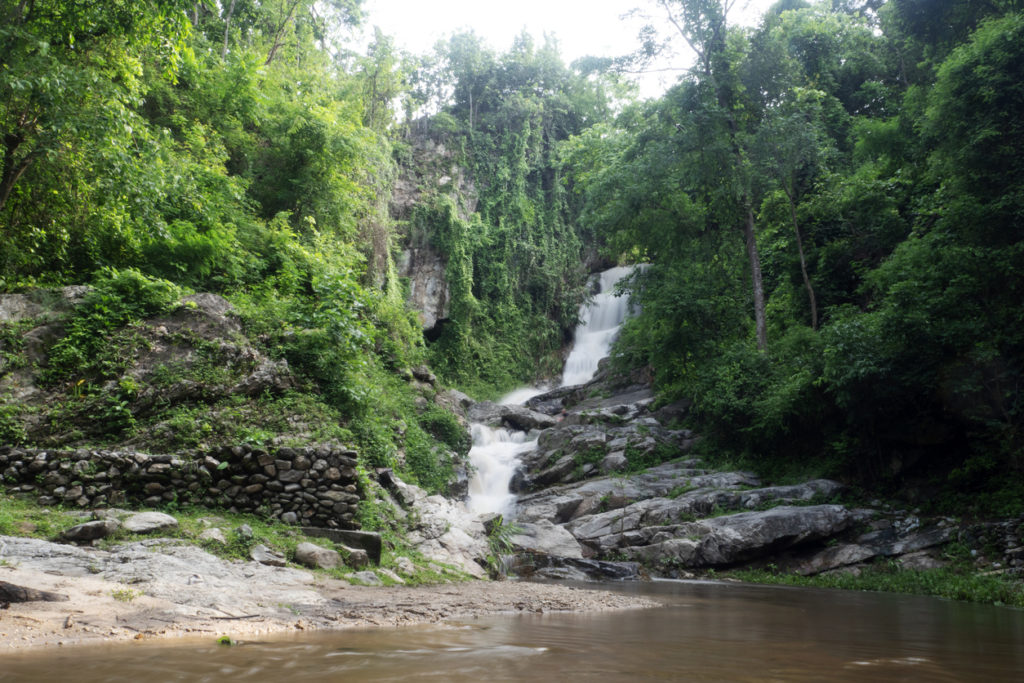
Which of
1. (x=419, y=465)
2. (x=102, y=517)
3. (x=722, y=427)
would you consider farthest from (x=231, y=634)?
(x=722, y=427)

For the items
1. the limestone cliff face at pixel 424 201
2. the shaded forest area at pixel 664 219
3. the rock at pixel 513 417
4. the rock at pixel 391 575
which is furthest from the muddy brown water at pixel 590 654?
the limestone cliff face at pixel 424 201

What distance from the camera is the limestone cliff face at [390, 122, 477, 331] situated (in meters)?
29.4

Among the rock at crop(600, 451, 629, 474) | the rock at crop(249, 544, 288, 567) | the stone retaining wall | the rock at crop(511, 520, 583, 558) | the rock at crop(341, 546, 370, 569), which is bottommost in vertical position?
the rock at crop(511, 520, 583, 558)

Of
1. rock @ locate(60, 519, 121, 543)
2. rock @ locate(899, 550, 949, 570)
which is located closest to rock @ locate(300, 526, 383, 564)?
rock @ locate(60, 519, 121, 543)

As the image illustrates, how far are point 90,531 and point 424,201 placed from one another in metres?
26.1

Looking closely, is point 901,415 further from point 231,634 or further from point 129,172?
point 129,172

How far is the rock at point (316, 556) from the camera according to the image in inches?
278

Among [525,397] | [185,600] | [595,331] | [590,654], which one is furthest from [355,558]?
[595,331]

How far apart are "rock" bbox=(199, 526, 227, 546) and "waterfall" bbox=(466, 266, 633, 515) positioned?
29.9 feet

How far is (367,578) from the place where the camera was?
725cm

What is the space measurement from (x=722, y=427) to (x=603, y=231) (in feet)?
26.8

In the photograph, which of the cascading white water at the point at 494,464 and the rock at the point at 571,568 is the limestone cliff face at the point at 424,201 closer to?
the cascading white water at the point at 494,464

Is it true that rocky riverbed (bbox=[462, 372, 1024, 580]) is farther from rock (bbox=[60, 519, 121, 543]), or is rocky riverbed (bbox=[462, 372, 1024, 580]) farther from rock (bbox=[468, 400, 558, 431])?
rock (bbox=[60, 519, 121, 543])

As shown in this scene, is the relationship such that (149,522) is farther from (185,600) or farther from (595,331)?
(595,331)
